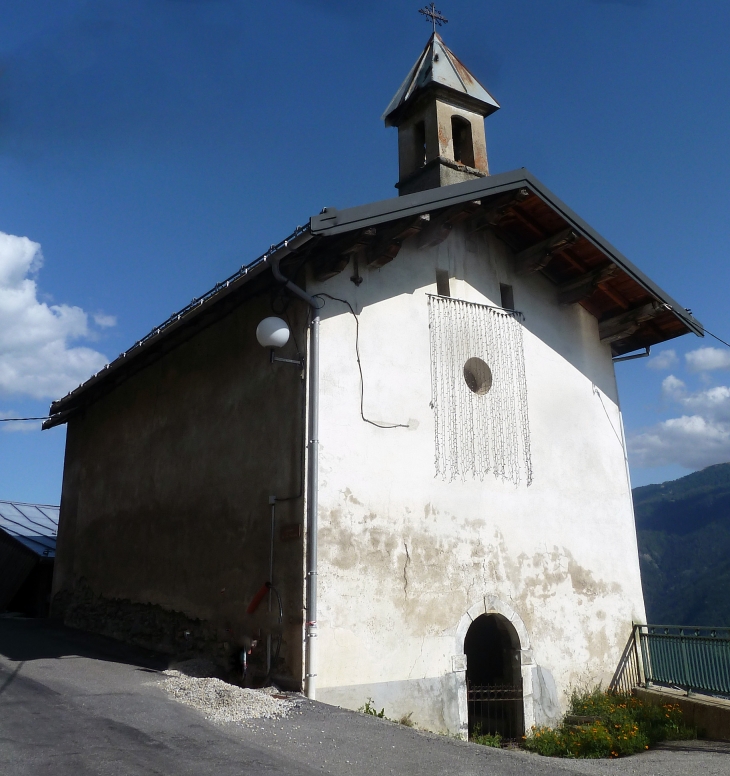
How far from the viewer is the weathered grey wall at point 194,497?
8.61 metres

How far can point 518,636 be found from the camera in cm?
923

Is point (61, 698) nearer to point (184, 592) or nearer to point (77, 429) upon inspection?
point (184, 592)

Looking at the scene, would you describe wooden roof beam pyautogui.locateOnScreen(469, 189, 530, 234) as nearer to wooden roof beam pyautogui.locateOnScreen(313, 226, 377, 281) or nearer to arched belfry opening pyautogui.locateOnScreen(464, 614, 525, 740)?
wooden roof beam pyautogui.locateOnScreen(313, 226, 377, 281)

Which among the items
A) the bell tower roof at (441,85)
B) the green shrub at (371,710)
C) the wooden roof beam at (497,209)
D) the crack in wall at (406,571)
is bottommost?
the green shrub at (371,710)

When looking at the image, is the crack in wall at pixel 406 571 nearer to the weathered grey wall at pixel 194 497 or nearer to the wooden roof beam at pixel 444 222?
the weathered grey wall at pixel 194 497

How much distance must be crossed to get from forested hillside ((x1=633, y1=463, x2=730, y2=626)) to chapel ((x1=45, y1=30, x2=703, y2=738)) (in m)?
28.4

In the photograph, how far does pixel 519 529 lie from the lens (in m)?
9.64

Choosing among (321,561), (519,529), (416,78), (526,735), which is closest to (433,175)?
(416,78)

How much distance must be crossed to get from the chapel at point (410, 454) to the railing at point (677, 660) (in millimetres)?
232

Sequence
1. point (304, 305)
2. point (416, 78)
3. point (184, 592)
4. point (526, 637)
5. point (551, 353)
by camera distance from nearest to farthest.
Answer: point (304, 305) < point (526, 637) < point (184, 592) < point (551, 353) < point (416, 78)

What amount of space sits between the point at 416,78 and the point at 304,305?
566cm

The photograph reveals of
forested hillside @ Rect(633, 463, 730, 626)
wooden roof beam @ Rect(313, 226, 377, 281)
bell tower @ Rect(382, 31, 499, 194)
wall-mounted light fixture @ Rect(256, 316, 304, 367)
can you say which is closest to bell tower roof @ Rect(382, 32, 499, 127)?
bell tower @ Rect(382, 31, 499, 194)

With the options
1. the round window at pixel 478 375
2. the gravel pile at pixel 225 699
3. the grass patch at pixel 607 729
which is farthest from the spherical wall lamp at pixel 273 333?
the grass patch at pixel 607 729

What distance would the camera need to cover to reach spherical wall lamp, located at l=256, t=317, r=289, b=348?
7973 millimetres
